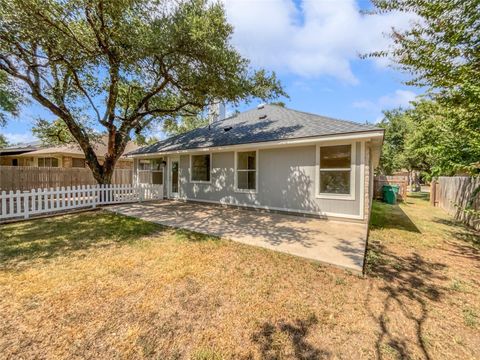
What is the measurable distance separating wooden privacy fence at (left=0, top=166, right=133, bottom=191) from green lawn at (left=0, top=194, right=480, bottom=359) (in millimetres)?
8255

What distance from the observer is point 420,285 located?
3547mm

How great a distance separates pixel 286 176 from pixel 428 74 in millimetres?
4617

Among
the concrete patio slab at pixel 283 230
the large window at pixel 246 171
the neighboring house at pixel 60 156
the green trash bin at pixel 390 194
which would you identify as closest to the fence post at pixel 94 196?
the concrete patio slab at pixel 283 230

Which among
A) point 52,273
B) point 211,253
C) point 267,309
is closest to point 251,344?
point 267,309

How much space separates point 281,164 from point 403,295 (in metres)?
5.70

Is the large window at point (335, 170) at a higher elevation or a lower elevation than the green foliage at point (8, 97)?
lower

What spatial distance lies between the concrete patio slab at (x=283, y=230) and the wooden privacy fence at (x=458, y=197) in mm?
3444

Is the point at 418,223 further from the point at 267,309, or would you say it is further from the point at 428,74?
the point at 267,309

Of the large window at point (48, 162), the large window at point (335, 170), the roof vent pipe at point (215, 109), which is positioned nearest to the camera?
the large window at point (335, 170)

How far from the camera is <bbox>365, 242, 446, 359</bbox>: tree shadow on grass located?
2.33 meters

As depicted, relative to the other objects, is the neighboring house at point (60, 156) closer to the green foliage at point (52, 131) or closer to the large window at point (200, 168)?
the green foliage at point (52, 131)

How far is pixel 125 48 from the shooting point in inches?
291

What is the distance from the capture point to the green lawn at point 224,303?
7.36 ft

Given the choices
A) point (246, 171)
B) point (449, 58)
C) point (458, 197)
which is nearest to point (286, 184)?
point (246, 171)
